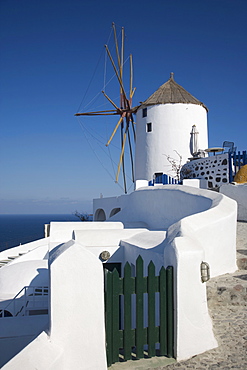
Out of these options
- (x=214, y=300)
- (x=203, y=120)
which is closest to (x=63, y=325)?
(x=214, y=300)

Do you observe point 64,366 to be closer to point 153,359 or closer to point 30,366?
point 30,366

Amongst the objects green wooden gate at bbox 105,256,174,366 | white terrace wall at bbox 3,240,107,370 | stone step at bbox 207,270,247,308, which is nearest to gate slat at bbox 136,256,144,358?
green wooden gate at bbox 105,256,174,366

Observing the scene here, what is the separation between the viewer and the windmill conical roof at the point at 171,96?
61.6 ft

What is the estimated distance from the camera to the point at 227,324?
3752 mm

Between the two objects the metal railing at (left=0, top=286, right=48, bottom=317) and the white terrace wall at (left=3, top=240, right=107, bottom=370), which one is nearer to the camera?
the white terrace wall at (left=3, top=240, right=107, bottom=370)

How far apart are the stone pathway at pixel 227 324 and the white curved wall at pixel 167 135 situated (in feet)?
44.2

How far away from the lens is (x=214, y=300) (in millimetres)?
4215

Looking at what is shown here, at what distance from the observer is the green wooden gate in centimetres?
320

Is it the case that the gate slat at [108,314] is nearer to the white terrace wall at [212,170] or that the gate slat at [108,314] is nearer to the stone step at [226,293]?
the stone step at [226,293]

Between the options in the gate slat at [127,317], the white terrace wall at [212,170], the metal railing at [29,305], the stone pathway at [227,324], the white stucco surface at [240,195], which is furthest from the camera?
the white terrace wall at [212,170]

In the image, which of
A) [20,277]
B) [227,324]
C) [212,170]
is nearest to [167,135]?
[212,170]

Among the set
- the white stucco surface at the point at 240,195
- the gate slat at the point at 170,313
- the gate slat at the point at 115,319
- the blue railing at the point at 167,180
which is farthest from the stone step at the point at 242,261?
the blue railing at the point at 167,180

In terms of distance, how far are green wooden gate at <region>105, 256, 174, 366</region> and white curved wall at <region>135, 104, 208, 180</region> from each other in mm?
14958

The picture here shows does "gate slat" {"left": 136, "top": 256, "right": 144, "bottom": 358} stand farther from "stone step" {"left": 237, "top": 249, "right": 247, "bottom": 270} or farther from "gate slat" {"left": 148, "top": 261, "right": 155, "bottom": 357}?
"stone step" {"left": 237, "top": 249, "right": 247, "bottom": 270}
